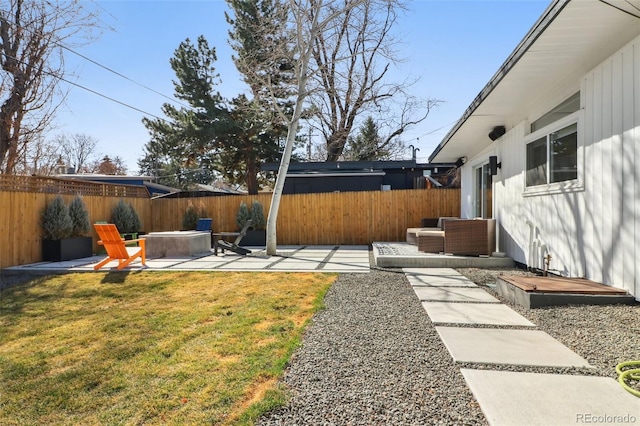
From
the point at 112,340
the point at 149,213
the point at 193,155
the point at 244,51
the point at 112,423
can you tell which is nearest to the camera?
the point at 112,423

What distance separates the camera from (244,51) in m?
14.7

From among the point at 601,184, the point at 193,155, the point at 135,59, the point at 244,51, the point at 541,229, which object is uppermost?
the point at 244,51

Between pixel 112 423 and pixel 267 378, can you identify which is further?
pixel 267 378

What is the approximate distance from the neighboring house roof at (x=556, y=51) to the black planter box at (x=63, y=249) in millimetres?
9776

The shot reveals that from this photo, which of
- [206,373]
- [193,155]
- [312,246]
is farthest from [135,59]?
[206,373]

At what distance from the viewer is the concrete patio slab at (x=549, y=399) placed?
1.69 m

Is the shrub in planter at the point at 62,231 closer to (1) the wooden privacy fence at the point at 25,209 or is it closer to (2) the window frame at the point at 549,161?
(1) the wooden privacy fence at the point at 25,209

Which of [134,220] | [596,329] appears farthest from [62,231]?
[596,329]

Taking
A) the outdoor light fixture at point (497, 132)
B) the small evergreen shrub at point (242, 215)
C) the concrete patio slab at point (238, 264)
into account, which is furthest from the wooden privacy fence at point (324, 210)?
the outdoor light fixture at point (497, 132)

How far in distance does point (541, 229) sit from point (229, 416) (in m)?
5.42

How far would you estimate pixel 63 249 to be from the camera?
8.38 metres

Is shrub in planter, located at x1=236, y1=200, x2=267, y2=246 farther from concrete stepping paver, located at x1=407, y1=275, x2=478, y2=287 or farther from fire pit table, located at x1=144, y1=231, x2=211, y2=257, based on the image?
concrete stepping paver, located at x1=407, y1=275, x2=478, y2=287

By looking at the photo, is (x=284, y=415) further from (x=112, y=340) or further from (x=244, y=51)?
(x=244, y=51)

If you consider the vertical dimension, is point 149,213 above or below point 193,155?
below
